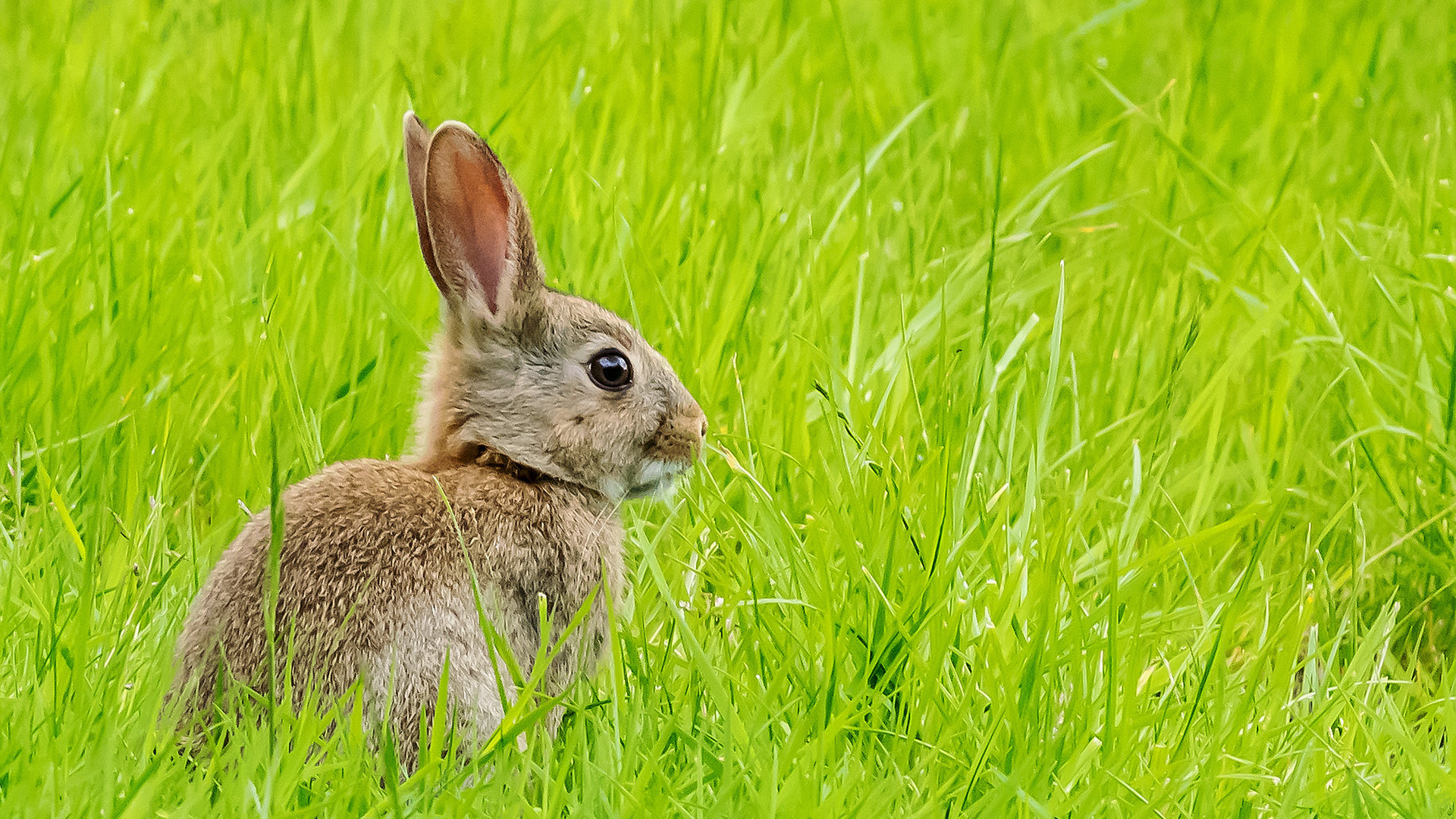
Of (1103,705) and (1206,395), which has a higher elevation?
(1206,395)

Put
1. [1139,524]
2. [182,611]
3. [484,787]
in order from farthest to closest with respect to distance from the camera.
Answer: [1139,524]
[182,611]
[484,787]

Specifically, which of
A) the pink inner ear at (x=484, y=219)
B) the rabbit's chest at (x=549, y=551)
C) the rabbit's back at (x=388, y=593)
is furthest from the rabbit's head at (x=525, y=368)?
the rabbit's back at (x=388, y=593)

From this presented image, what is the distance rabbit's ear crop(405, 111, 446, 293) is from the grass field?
0.47m

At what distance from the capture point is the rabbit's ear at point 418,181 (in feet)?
13.0

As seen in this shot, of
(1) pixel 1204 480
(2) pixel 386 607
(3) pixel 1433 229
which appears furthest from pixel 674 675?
(3) pixel 1433 229

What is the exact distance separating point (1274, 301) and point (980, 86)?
2.30 meters

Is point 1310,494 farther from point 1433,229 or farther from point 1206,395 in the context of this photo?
point 1433,229

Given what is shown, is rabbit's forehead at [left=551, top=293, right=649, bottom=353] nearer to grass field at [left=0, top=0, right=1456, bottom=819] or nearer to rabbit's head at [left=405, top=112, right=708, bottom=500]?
rabbit's head at [left=405, top=112, right=708, bottom=500]

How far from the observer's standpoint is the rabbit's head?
3.94m

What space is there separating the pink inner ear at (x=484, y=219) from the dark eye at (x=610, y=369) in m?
0.28

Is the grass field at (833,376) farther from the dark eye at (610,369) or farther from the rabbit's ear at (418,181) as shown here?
the rabbit's ear at (418,181)

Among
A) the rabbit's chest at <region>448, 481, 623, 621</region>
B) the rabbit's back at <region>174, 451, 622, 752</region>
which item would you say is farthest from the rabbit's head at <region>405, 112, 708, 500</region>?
the rabbit's back at <region>174, 451, 622, 752</region>

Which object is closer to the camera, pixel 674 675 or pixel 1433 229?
pixel 674 675

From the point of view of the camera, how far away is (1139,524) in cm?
380
